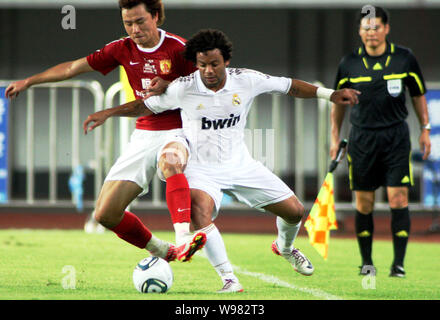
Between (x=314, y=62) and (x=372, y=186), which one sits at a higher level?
(x=314, y=62)

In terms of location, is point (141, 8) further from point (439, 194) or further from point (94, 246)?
point (439, 194)

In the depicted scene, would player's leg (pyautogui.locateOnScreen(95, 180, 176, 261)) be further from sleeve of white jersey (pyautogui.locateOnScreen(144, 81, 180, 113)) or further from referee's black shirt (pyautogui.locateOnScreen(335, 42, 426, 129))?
referee's black shirt (pyautogui.locateOnScreen(335, 42, 426, 129))

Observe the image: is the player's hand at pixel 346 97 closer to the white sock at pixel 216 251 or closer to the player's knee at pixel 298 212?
the player's knee at pixel 298 212

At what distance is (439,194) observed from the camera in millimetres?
12125

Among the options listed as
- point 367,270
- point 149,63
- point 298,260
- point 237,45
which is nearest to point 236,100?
point 149,63

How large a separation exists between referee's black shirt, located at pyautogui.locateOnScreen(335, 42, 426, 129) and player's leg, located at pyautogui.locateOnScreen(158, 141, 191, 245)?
6.79 ft

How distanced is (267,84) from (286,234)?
1.25 m

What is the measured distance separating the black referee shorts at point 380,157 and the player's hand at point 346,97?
126cm

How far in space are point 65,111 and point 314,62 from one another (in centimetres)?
426

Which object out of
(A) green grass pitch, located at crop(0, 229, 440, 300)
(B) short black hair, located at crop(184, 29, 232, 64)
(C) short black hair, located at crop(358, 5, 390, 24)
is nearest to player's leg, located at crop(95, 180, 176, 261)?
(A) green grass pitch, located at crop(0, 229, 440, 300)

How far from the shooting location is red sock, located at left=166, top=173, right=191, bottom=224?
6.27m

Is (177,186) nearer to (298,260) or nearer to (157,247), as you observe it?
(157,247)
